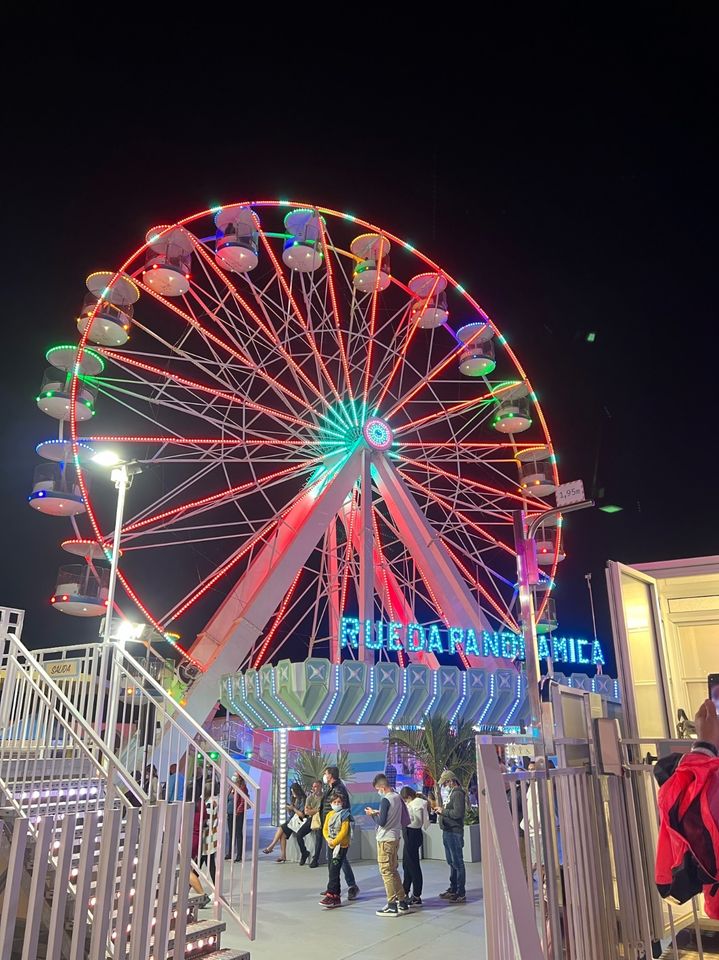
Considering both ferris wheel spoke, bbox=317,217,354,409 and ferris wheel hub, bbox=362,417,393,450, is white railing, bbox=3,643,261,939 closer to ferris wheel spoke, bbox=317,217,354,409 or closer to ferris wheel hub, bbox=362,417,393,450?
ferris wheel spoke, bbox=317,217,354,409

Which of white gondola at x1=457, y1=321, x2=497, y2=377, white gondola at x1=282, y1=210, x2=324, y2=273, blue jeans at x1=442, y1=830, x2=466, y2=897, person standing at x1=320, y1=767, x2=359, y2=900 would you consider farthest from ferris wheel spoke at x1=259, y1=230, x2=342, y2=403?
A: blue jeans at x1=442, y1=830, x2=466, y2=897

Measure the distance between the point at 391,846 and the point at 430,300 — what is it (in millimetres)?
13262

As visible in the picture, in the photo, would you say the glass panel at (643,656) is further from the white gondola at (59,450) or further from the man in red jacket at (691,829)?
the white gondola at (59,450)

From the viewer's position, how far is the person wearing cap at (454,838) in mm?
8594

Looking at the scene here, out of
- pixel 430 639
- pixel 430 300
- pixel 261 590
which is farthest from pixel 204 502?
pixel 430 300

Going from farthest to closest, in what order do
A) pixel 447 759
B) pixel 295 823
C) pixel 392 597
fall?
pixel 392 597 → pixel 447 759 → pixel 295 823

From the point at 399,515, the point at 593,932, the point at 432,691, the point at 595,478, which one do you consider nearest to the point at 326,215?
the point at 399,515

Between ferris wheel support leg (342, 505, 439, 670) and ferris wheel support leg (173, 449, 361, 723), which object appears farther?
ferris wheel support leg (342, 505, 439, 670)

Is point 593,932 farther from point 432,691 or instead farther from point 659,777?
point 432,691

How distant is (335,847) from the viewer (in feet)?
28.5

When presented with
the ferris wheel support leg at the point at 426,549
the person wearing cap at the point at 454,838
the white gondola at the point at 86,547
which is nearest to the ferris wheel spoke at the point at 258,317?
the ferris wheel support leg at the point at 426,549

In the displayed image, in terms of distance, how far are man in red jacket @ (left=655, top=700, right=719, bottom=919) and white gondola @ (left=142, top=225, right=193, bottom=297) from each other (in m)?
14.3

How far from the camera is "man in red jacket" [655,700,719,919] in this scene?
344cm

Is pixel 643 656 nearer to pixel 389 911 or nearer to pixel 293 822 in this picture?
pixel 389 911
